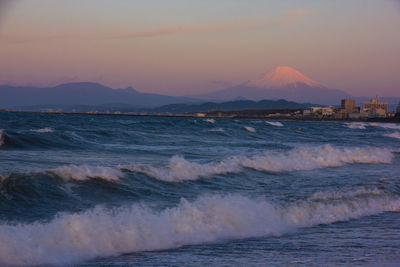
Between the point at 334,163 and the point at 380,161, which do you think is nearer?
the point at 334,163

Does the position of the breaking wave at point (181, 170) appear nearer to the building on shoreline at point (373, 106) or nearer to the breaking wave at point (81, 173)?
the breaking wave at point (81, 173)

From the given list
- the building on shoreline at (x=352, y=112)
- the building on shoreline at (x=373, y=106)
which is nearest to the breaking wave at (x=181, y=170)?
the building on shoreline at (x=352, y=112)

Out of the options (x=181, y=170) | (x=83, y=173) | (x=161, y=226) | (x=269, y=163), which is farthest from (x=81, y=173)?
(x=269, y=163)

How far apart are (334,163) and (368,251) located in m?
13.8

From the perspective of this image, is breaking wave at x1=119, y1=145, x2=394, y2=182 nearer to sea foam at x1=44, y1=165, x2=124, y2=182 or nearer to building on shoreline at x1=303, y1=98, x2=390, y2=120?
sea foam at x1=44, y1=165, x2=124, y2=182

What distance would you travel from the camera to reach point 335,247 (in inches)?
309

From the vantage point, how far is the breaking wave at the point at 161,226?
700 centimetres

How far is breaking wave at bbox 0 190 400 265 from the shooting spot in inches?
276

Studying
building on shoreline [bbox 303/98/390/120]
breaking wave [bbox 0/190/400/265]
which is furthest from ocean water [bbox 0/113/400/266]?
building on shoreline [bbox 303/98/390/120]

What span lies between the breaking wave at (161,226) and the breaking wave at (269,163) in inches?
117

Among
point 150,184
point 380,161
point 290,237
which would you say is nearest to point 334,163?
point 380,161

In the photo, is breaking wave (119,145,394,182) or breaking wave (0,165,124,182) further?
breaking wave (119,145,394,182)

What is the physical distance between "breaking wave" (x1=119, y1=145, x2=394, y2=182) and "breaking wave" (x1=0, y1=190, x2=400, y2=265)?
297 centimetres

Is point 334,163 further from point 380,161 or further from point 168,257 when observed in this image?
point 168,257
